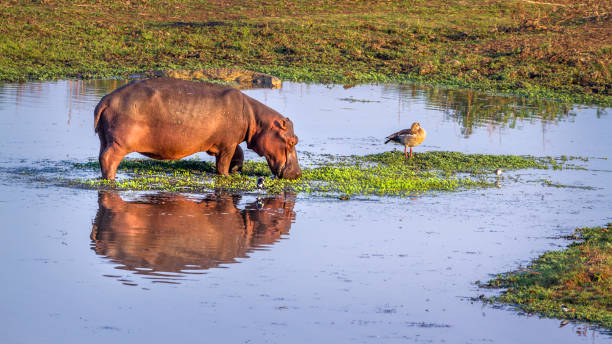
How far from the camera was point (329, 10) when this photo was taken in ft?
97.6

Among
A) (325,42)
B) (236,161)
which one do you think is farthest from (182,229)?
(325,42)

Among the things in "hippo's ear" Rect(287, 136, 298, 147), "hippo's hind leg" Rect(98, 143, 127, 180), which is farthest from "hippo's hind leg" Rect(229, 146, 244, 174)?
"hippo's hind leg" Rect(98, 143, 127, 180)

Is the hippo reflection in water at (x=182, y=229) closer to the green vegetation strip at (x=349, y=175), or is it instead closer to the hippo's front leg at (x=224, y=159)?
the green vegetation strip at (x=349, y=175)

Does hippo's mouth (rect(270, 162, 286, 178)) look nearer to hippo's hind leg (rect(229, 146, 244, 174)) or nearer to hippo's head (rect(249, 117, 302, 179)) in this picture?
hippo's head (rect(249, 117, 302, 179))

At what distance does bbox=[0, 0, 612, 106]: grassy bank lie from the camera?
2192 cm

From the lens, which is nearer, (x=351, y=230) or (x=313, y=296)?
(x=313, y=296)

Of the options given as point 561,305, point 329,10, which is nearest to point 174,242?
point 561,305

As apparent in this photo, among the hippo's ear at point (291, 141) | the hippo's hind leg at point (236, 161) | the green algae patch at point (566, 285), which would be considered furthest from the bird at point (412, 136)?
the green algae patch at point (566, 285)

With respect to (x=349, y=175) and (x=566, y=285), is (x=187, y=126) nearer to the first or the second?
(x=349, y=175)

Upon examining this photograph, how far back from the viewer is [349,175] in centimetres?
1154

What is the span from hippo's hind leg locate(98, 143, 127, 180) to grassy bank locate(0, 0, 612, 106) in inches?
400

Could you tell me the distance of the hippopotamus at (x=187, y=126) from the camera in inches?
416

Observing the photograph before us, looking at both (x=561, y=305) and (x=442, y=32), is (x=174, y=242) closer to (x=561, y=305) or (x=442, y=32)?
(x=561, y=305)

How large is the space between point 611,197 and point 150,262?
21.7 ft
